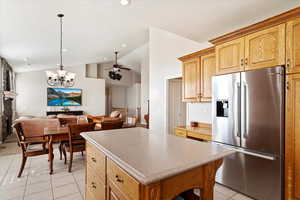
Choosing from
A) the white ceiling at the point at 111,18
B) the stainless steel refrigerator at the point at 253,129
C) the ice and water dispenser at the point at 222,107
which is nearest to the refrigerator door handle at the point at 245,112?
the stainless steel refrigerator at the point at 253,129

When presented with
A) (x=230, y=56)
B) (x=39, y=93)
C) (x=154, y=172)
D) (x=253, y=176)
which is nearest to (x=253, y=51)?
(x=230, y=56)

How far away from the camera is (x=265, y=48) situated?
1.98m

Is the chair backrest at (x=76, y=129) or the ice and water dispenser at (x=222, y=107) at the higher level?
the ice and water dispenser at (x=222, y=107)

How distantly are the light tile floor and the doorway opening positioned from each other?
2.23m

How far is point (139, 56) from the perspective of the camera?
8719 millimetres

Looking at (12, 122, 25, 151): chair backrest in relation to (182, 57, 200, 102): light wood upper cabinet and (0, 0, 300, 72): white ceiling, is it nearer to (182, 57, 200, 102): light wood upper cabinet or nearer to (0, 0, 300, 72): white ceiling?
(0, 0, 300, 72): white ceiling

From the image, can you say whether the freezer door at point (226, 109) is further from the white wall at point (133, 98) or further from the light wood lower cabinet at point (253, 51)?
the white wall at point (133, 98)

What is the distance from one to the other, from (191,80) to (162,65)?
169 cm

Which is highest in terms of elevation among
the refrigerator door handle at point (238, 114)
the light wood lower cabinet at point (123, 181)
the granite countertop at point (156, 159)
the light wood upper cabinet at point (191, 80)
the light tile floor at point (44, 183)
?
the light wood upper cabinet at point (191, 80)

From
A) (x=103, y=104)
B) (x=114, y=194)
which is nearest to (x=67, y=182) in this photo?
(x=114, y=194)

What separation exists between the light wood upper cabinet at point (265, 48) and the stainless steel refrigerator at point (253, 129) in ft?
0.31

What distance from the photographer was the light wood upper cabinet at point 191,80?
3186 mm

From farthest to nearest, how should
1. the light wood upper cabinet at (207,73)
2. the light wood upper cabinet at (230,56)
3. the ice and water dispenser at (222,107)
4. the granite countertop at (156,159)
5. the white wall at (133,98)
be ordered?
the white wall at (133,98), the light wood upper cabinet at (207,73), the ice and water dispenser at (222,107), the light wood upper cabinet at (230,56), the granite countertop at (156,159)

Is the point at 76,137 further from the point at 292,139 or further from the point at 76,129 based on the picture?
the point at 292,139
